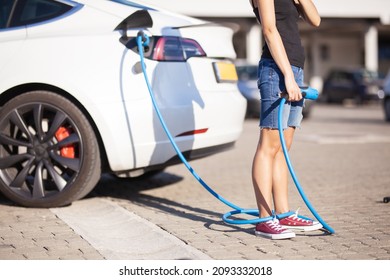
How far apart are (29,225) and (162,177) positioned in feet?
8.07

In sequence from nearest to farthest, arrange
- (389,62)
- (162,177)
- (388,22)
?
(162,177) < (388,22) < (389,62)

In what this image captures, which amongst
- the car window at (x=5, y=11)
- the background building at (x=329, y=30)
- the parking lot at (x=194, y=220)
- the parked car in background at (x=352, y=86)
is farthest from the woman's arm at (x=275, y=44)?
the background building at (x=329, y=30)

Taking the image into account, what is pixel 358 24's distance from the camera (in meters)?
36.6

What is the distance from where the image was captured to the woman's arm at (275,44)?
403 cm

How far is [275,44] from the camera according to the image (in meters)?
4.06

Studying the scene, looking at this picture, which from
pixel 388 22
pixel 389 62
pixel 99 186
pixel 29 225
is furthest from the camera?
pixel 389 62

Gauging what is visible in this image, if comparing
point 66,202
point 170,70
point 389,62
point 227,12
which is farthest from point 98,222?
point 389,62

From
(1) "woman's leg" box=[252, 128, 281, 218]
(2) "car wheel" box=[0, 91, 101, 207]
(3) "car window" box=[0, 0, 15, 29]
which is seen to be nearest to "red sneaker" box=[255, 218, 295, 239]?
(1) "woman's leg" box=[252, 128, 281, 218]

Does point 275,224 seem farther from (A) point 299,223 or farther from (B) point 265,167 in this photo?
(B) point 265,167

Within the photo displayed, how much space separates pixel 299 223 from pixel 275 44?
113cm

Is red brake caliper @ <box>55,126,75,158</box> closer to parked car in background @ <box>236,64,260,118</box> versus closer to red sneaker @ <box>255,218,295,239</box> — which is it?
red sneaker @ <box>255,218,295,239</box>

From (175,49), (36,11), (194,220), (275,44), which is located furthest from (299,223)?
(36,11)

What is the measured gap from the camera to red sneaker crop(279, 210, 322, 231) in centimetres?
429

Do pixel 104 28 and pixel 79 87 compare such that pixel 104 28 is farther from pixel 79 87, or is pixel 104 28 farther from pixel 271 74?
pixel 271 74
